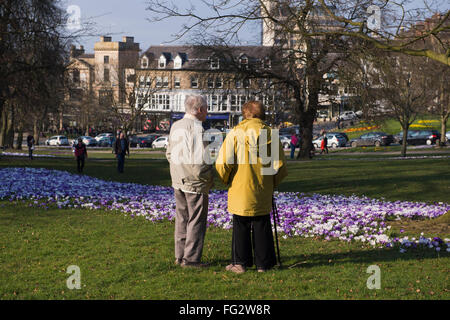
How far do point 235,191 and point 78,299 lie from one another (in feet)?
7.20

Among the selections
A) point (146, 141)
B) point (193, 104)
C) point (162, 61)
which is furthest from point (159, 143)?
point (193, 104)

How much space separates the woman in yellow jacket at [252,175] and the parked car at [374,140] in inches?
2050

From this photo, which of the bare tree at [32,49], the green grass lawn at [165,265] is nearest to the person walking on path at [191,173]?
the green grass lawn at [165,265]

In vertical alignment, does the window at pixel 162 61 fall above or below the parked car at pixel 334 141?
above

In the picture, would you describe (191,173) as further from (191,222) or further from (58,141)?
(58,141)

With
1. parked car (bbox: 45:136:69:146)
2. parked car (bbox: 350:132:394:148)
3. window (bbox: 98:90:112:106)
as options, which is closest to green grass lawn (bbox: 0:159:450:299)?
parked car (bbox: 350:132:394:148)

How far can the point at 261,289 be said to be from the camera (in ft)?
20.3

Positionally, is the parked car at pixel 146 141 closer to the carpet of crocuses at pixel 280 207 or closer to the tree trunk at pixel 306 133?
the tree trunk at pixel 306 133

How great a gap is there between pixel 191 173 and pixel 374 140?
2095 inches

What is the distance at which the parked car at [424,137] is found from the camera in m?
56.1

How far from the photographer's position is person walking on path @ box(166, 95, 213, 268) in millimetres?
6973

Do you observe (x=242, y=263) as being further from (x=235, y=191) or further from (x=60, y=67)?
(x=60, y=67)

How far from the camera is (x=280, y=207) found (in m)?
13.0
